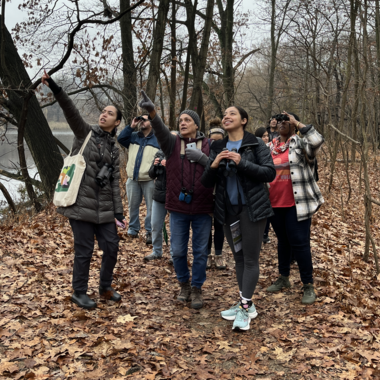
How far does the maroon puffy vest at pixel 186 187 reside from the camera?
12.9 feet

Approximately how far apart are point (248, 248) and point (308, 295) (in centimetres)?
126

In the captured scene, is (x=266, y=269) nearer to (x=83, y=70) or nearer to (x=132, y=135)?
(x=132, y=135)

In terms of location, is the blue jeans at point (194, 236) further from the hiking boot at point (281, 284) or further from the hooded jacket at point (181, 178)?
the hiking boot at point (281, 284)

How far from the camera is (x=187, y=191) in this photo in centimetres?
391

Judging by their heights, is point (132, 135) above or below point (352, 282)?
above

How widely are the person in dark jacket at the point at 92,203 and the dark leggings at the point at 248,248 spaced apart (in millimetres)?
1296

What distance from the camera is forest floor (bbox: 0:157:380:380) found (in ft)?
9.87

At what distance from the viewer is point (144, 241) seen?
6871mm

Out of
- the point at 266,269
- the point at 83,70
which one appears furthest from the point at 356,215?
the point at 83,70

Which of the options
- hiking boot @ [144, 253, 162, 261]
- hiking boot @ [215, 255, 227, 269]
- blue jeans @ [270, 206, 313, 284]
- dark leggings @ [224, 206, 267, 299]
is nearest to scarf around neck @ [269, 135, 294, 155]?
blue jeans @ [270, 206, 313, 284]

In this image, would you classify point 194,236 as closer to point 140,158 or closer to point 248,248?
point 248,248

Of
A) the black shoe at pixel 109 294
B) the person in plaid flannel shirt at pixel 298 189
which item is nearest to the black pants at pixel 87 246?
the black shoe at pixel 109 294

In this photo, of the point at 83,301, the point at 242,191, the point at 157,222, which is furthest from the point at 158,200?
the point at 242,191

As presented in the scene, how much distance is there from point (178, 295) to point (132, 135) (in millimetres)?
3097
